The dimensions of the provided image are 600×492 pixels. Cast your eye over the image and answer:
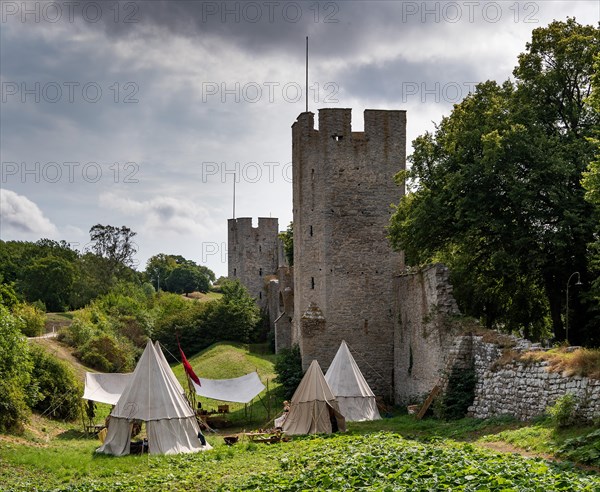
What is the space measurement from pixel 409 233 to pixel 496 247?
114 inches

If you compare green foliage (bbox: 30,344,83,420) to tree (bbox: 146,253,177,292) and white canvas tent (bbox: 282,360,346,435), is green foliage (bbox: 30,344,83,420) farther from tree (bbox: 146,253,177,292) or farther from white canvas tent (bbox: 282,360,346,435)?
tree (bbox: 146,253,177,292)

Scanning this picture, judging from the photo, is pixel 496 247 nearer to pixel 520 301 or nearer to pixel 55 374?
pixel 520 301

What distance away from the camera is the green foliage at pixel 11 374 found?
21.1 meters

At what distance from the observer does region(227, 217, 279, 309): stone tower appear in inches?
2470

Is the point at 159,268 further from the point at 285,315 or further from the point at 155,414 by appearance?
the point at 155,414

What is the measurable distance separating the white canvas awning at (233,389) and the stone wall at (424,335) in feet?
17.8

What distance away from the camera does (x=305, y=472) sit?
42.1 feet

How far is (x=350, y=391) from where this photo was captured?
2444 cm

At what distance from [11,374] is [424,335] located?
507 inches

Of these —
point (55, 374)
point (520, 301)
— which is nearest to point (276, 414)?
point (55, 374)

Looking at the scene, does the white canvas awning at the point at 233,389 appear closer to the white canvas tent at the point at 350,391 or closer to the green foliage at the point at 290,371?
the green foliage at the point at 290,371

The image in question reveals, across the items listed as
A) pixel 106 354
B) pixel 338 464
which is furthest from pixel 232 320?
pixel 338 464

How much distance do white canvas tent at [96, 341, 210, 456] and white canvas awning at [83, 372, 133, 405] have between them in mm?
4971

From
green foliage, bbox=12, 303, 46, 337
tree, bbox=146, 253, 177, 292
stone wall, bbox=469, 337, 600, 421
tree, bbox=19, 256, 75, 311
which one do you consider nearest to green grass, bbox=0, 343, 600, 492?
stone wall, bbox=469, 337, 600, 421
